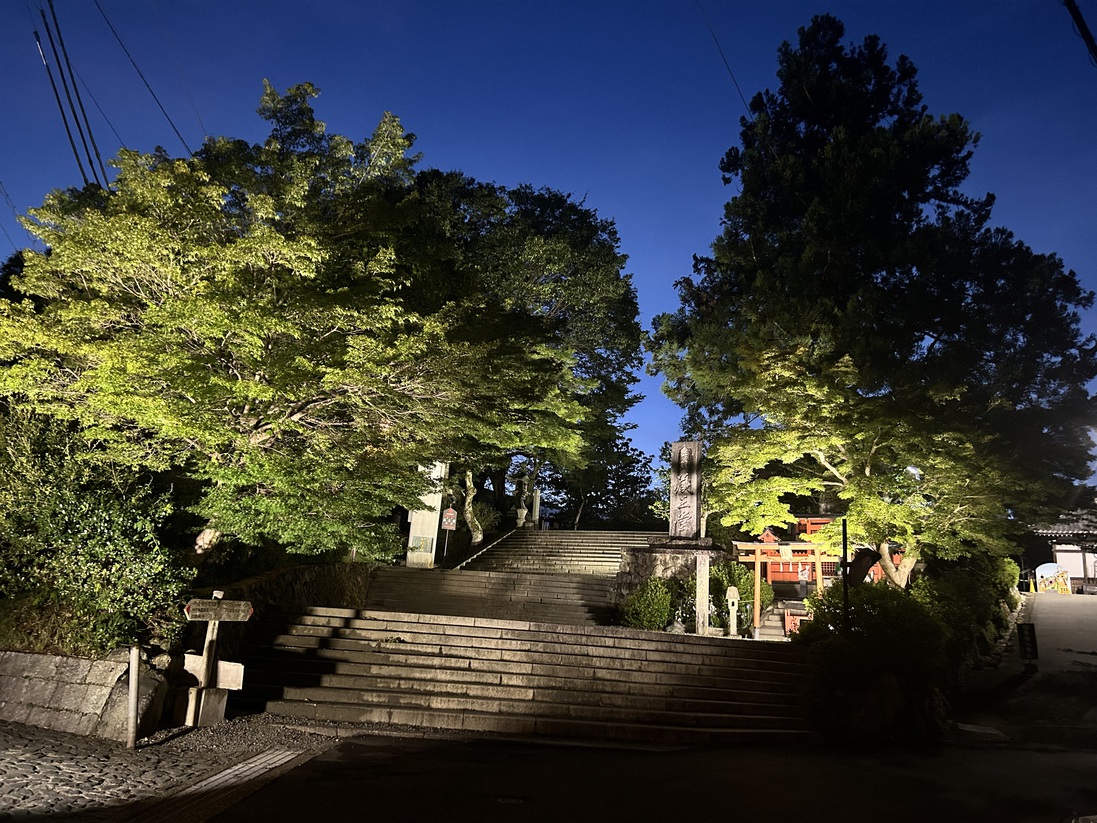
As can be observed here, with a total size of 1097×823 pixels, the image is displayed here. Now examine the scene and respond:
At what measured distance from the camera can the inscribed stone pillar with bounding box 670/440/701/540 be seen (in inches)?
737

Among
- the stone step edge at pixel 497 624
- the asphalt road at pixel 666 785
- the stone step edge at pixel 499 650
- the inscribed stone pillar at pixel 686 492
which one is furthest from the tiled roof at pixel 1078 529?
the stone step edge at pixel 499 650

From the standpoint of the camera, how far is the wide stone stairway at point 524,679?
388 inches

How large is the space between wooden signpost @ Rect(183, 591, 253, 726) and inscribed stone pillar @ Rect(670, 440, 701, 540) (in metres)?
12.4

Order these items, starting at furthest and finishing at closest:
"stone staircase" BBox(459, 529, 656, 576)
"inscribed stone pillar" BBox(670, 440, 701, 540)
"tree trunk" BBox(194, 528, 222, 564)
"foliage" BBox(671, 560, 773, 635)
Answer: "stone staircase" BBox(459, 529, 656, 576) < "inscribed stone pillar" BBox(670, 440, 701, 540) < "foliage" BBox(671, 560, 773, 635) < "tree trunk" BBox(194, 528, 222, 564)

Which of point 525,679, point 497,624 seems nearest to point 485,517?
point 497,624

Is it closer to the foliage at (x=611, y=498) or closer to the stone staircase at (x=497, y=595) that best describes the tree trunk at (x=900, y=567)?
the stone staircase at (x=497, y=595)

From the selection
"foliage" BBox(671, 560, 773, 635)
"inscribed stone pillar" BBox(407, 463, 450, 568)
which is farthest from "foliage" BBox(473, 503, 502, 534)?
"foliage" BBox(671, 560, 773, 635)

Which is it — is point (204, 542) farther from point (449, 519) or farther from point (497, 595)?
point (449, 519)

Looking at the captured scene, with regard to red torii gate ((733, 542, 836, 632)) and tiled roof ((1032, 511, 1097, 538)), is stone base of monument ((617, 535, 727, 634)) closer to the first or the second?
red torii gate ((733, 542, 836, 632))

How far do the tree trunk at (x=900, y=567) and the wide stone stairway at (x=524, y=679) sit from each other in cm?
540

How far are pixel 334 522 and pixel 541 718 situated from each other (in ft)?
14.2

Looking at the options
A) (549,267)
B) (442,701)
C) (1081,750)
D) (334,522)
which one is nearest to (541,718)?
(442,701)

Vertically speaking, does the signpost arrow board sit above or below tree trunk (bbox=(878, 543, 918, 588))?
below

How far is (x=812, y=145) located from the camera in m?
29.5
